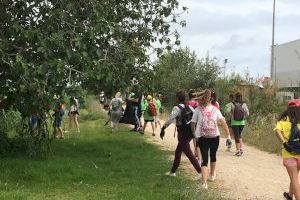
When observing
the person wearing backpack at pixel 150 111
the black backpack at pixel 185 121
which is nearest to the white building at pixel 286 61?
the person wearing backpack at pixel 150 111

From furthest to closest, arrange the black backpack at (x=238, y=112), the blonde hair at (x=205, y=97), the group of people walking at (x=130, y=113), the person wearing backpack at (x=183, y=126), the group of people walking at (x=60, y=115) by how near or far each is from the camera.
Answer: the group of people walking at (x=130, y=113) → the black backpack at (x=238, y=112) → the person wearing backpack at (x=183, y=126) → the group of people walking at (x=60, y=115) → the blonde hair at (x=205, y=97)

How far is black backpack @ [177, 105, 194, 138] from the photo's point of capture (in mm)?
11156

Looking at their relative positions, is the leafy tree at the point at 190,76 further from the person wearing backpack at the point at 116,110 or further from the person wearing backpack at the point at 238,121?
the person wearing backpack at the point at 238,121

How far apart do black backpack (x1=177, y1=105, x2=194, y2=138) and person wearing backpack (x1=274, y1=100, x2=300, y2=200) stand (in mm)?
2826

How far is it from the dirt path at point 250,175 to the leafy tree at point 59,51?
113 inches

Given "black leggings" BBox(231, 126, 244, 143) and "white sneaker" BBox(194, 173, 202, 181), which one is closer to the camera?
"white sneaker" BBox(194, 173, 202, 181)

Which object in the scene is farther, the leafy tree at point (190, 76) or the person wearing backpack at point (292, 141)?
the leafy tree at point (190, 76)

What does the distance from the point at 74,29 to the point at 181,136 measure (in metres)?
3.10

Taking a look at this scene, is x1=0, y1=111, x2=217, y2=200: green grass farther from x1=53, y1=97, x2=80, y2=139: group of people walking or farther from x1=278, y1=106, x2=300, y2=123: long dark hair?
x1=278, y1=106, x2=300, y2=123: long dark hair

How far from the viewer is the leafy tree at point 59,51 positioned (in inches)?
413

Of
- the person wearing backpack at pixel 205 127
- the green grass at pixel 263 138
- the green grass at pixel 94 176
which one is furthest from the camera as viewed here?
the green grass at pixel 263 138

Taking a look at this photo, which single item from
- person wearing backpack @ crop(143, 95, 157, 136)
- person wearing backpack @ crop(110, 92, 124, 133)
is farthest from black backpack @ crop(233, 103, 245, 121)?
person wearing backpack @ crop(110, 92, 124, 133)

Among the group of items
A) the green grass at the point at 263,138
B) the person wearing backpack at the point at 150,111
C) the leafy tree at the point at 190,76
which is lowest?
the green grass at the point at 263,138

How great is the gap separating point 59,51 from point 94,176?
2520 millimetres
